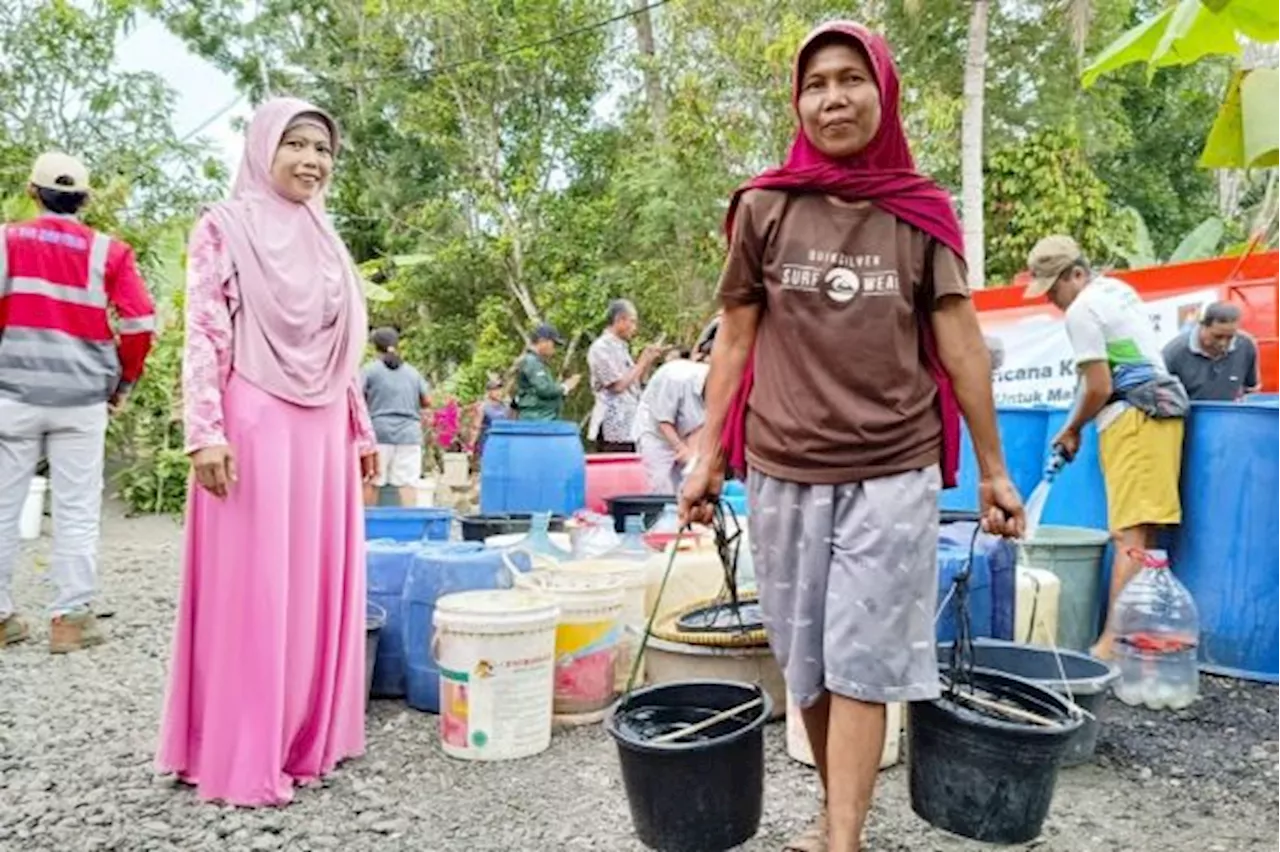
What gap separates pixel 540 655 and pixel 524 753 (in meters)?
0.31

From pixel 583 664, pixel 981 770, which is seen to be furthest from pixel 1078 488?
pixel 981 770

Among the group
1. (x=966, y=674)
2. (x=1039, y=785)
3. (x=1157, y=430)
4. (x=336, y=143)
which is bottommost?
(x=1039, y=785)

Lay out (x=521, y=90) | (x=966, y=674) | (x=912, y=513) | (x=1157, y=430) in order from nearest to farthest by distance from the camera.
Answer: (x=912, y=513) < (x=966, y=674) < (x=1157, y=430) < (x=521, y=90)

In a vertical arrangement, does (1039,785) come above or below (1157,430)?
below

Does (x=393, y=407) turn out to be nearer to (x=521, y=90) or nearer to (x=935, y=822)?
(x=935, y=822)

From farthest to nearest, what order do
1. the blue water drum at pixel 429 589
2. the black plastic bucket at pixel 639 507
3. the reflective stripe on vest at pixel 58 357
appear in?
the black plastic bucket at pixel 639 507
the reflective stripe on vest at pixel 58 357
the blue water drum at pixel 429 589

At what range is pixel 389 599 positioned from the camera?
4129mm

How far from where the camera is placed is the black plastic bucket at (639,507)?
5629 millimetres

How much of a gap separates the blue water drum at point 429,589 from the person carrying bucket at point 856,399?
63.5 inches

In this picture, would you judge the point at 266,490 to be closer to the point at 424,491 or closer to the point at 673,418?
the point at 673,418

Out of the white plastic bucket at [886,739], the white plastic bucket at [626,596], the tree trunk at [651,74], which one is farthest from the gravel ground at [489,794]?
the tree trunk at [651,74]

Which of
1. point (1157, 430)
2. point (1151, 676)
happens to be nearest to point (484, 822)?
point (1151, 676)

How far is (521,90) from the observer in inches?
615

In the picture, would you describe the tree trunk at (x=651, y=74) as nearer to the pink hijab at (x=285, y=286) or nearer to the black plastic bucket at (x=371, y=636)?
the black plastic bucket at (x=371, y=636)
